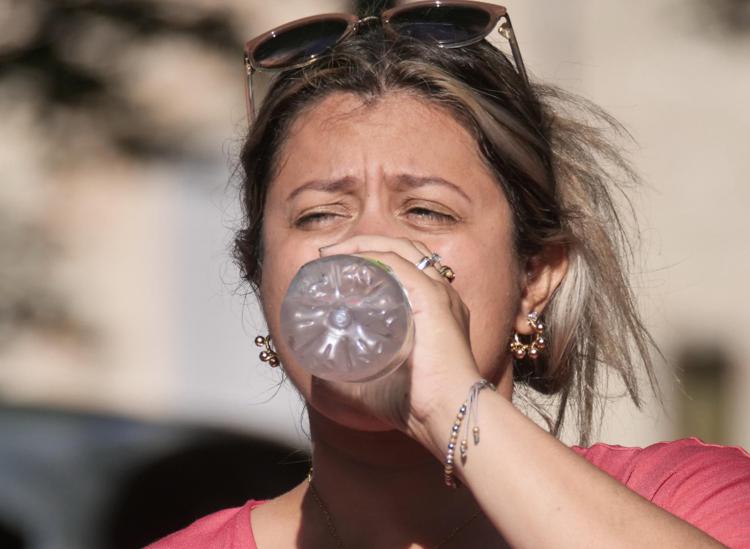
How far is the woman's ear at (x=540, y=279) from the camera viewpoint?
2428 millimetres

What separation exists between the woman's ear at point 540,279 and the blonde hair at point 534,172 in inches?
0.7

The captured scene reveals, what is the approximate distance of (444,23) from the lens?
249cm

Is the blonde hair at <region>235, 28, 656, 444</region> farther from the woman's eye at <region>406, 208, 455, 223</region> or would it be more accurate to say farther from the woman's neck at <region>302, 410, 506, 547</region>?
the woman's neck at <region>302, 410, 506, 547</region>

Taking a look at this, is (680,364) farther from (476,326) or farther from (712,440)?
(476,326)

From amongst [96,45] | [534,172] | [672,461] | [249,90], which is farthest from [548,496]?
[96,45]

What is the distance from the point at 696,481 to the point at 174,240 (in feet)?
9.23

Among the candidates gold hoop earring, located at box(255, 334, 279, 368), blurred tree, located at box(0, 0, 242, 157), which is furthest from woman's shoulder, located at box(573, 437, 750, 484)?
blurred tree, located at box(0, 0, 242, 157)

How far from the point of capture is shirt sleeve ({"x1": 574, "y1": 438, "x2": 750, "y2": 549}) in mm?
2014

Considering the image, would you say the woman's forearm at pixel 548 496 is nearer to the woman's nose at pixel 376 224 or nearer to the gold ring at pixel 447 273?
the gold ring at pixel 447 273

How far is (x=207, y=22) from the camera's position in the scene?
15.4 ft

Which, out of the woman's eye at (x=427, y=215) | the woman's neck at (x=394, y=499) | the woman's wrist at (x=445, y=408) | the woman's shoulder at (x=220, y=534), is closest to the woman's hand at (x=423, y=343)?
the woman's wrist at (x=445, y=408)

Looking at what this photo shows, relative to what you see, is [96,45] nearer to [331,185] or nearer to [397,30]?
[397,30]

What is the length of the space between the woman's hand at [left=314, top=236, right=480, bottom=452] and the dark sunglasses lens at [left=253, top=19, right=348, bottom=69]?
0.70 m

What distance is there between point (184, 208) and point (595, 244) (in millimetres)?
2311
